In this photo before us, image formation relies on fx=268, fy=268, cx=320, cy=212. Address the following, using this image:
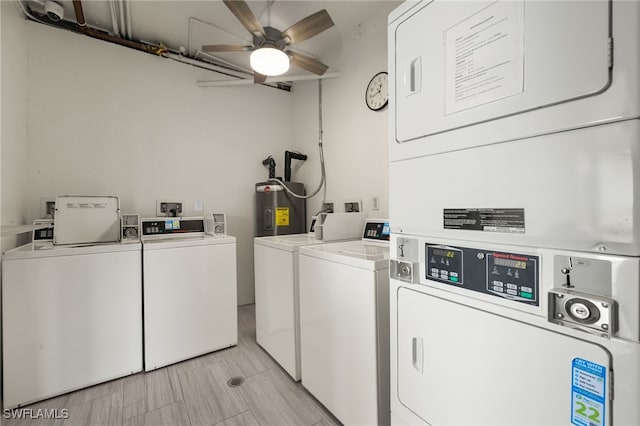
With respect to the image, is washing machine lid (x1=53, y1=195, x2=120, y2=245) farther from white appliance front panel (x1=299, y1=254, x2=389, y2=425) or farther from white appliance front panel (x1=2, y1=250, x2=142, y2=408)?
white appliance front panel (x1=299, y1=254, x2=389, y2=425)

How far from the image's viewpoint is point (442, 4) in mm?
851

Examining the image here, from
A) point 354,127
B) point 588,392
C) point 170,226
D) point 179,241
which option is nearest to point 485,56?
point 588,392

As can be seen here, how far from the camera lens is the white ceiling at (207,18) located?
7.20ft

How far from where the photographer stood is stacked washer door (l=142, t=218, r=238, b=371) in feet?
6.49

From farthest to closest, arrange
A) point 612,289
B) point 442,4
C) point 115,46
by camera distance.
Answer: point 115,46 → point 442,4 → point 612,289

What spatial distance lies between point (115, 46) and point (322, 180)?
2.35 m

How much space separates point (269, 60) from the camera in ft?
6.70

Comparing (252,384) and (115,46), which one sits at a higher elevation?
(115,46)

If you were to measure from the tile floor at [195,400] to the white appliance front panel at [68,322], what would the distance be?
123 mm

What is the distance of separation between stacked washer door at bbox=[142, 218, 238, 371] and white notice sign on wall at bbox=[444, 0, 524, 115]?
78.7 inches

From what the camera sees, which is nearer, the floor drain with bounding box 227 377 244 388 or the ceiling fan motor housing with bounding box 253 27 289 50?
the floor drain with bounding box 227 377 244 388

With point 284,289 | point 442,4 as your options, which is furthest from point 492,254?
point 284,289

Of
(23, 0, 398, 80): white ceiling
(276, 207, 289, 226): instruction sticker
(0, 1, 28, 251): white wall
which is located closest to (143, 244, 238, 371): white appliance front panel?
(276, 207, 289, 226): instruction sticker

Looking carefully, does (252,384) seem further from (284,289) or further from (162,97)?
(162,97)
